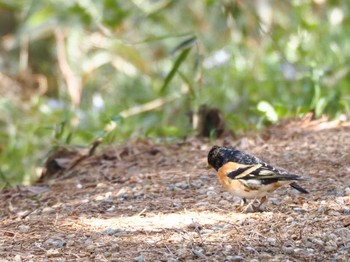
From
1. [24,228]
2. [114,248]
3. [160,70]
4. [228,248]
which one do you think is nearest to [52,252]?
[114,248]

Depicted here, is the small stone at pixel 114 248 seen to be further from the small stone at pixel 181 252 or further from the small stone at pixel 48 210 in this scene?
the small stone at pixel 48 210

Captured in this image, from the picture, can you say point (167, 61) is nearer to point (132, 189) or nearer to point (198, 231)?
point (132, 189)

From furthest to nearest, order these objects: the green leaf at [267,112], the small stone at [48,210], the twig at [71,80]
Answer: the twig at [71,80] → the green leaf at [267,112] → the small stone at [48,210]

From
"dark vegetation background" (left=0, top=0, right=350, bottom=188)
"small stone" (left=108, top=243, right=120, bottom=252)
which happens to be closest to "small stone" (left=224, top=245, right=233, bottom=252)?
"small stone" (left=108, top=243, right=120, bottom=252)

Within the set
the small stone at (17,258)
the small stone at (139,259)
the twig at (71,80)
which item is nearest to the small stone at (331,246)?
the small stone at (139,259)

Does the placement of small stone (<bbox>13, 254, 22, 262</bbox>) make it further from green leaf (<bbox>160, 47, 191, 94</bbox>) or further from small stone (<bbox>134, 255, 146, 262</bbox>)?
green leaf (<bbox>160, 47, 191, 94</bbox>)

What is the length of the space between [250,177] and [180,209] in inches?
17.4

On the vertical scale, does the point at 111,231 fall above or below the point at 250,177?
below

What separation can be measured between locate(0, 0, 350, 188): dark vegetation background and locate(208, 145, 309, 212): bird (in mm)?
1591

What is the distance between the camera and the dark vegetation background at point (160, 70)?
6527mm

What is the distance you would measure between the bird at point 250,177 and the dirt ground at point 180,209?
4.3 inches

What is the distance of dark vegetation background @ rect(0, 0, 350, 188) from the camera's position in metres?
6.53

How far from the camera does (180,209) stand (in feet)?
14.4

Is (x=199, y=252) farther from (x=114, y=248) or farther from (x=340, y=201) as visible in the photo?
(x=340, y=201)
